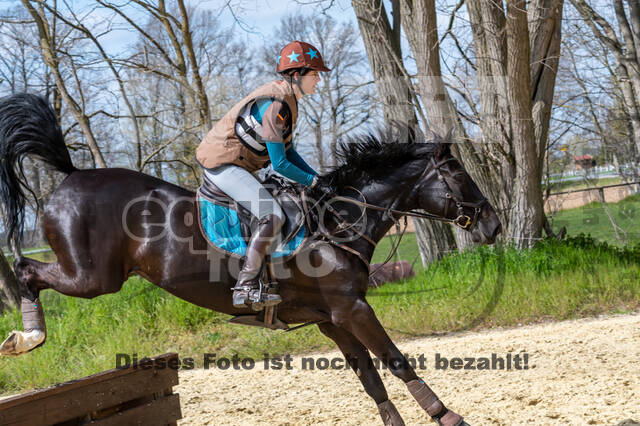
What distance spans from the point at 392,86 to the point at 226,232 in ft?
21.7

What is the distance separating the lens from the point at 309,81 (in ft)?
13.1

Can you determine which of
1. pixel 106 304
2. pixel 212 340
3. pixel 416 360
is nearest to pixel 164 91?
pixel 106 304

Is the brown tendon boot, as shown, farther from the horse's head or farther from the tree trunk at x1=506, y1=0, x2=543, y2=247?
the tree trunk at x1=506, y1=0, x2=543, y2=247

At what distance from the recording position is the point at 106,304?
858cm

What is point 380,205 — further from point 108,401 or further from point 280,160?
point 108,401

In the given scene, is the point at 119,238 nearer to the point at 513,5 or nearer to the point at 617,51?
the point at 513,5

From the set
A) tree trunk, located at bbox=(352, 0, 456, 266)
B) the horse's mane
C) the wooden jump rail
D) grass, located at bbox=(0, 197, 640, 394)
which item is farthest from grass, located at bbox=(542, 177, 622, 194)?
the wooden jump rail

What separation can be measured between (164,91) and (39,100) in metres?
14.0

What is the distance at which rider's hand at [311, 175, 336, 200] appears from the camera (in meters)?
4.14

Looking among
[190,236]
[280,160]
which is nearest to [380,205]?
[280,160]

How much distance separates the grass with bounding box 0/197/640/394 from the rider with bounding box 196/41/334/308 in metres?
3.76

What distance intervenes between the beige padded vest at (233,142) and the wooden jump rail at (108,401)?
1.61 metres

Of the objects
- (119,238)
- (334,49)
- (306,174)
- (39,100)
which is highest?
(334,49)

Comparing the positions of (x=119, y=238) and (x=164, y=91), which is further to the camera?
(x=164, y=91)
